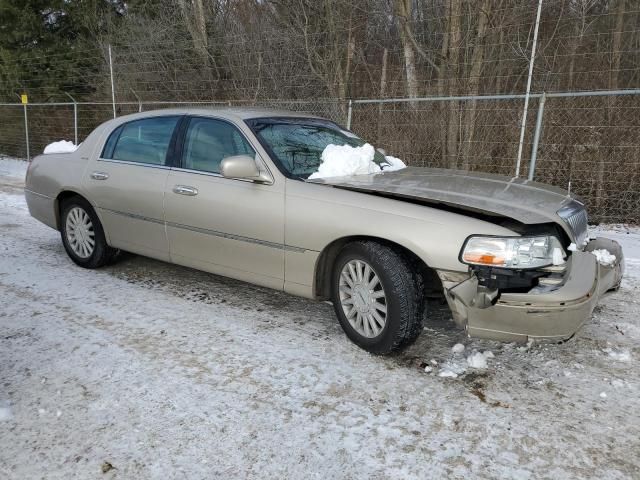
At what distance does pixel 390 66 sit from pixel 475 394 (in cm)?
836

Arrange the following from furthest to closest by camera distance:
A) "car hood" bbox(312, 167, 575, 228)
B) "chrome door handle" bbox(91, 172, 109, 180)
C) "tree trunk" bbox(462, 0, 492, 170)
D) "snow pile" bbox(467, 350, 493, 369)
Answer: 1. "tree trunk" bbox(462, 0, 492, 170)
2. "chrome door handle" bbox(91, 172, 109, 180)
3. "snow pile" bbox(467, 350, 493, 369)
4. "car hood" bbox(312, 167, 575, 228)

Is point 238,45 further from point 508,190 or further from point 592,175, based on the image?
point 508,190

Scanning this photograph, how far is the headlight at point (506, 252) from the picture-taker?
9.07 ft

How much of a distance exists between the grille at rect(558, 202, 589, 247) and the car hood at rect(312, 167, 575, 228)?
46 mm

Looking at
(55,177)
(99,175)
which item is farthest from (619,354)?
(55,177)

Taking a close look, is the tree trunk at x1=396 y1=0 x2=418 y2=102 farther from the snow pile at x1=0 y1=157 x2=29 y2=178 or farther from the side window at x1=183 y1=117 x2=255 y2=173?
the snow pile at x1=0 y1=157 x2=29 y2=178

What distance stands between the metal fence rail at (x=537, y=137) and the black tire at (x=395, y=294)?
432 centimetres

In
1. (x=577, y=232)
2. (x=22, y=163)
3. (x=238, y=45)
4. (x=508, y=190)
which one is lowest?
(x=22, y=163)

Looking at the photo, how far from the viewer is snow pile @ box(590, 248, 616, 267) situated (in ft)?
10.6

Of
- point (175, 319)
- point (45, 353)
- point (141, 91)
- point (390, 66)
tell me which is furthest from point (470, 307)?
point (141, 91)

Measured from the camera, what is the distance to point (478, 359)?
3150 millimetres

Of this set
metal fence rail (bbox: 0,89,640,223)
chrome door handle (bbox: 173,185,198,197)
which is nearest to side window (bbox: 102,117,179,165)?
chrome door handle (bbox: 173,185,198,197)

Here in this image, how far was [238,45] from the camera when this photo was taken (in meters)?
12.6

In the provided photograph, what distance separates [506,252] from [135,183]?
10.0 ft
